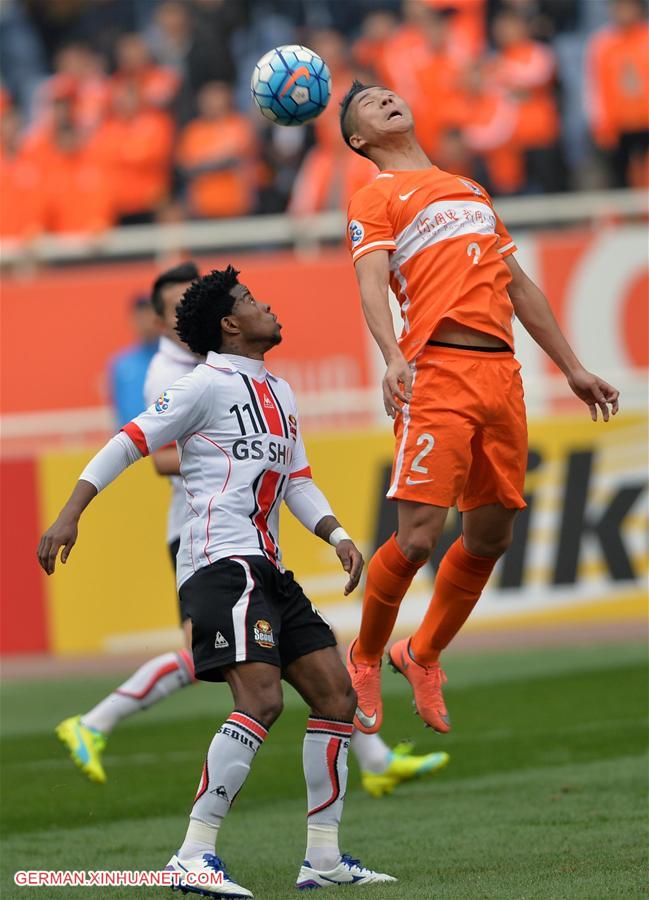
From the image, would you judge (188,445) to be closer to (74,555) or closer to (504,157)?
(74,555)

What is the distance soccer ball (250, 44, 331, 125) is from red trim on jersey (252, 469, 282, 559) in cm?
165

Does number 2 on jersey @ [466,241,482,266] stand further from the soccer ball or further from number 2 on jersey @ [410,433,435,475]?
the soccer ball

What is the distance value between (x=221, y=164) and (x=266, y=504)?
1026 cm

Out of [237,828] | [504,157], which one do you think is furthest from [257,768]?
[504,157]

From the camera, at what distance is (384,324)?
19.9 feet

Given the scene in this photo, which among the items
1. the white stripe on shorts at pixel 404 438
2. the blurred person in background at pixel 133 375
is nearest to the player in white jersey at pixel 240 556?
the white stripe on shorts at pixel 404 438

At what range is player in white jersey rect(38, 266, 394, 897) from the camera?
5.75 meters

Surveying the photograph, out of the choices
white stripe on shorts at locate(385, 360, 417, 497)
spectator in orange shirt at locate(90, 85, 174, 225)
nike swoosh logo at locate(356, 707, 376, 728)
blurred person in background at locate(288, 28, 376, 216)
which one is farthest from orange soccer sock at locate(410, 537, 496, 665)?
spectator in orange shirt at locate(90, 85, 174, 225)

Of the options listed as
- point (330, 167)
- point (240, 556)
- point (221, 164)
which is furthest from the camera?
point (221, 164)

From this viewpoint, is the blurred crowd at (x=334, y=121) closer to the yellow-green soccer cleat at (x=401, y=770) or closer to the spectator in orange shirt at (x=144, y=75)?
the spectator in orange shirt at (x=144, y=75)

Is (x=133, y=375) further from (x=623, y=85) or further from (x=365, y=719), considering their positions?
(x=623, y=85)

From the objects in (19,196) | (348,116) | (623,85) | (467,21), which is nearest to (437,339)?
(348,116)

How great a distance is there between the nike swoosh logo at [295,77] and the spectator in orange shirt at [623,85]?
956 cm

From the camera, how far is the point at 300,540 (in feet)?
41.9
